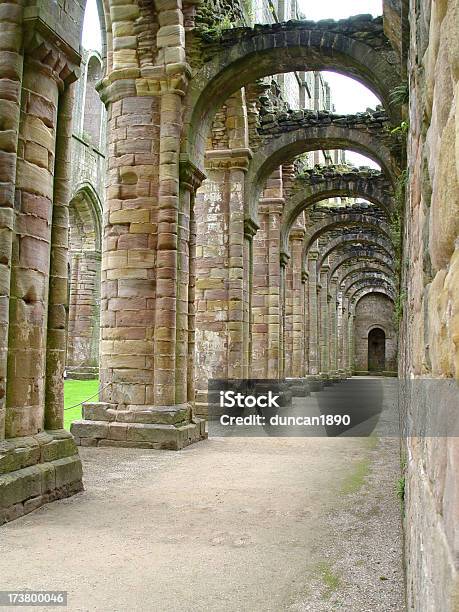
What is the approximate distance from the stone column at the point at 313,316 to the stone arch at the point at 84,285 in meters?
8.09

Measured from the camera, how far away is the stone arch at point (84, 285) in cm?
2225

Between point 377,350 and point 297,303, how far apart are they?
2405cm

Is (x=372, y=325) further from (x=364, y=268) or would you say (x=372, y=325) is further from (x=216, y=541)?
(x=216, y=541)

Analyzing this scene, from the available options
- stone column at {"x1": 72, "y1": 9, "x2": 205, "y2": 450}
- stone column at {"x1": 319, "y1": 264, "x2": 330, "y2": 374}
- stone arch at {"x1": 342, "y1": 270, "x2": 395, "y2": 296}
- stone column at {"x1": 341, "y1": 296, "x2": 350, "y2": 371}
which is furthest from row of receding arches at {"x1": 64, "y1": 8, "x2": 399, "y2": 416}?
stone arch at {"x1": 342, "y1": 270, "x2": 395, "y2": 296}

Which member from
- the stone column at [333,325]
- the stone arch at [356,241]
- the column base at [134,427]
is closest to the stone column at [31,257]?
Answer: the column base at [134,427]

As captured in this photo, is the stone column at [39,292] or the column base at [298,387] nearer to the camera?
the stone column at [39,292]

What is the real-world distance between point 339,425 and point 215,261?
4.15 metres

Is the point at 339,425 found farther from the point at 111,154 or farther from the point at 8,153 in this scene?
the point at 8,153

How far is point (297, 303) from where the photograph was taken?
20500 mm

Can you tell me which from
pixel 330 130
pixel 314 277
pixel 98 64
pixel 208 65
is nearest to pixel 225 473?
pixel 208 65

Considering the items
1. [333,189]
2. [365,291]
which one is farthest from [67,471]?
[365,291]

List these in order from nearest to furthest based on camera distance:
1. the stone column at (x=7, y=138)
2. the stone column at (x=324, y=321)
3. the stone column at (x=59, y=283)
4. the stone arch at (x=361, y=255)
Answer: the stone column at (x=7, y=138) < the stone column at (x=59, y=283) < the stone column at (x=324, y=321) < the stone arch at (x=361, y=255)

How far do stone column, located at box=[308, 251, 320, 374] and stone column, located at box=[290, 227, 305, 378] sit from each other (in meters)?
2.50

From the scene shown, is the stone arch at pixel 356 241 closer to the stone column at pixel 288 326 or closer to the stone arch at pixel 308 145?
the stone column at pixel 288 326
